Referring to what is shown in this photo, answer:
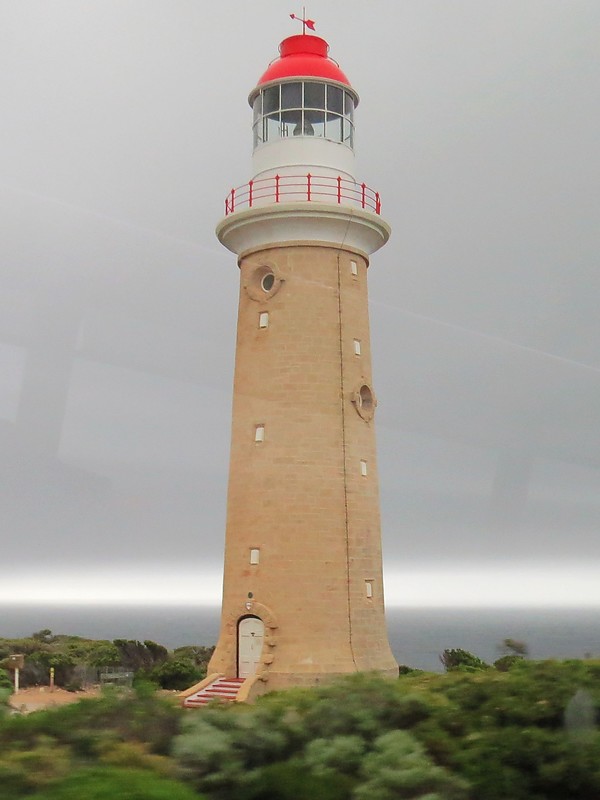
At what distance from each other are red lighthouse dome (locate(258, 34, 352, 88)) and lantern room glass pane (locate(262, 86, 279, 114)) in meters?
0.18

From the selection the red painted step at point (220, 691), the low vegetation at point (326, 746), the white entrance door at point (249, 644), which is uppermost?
the white entrance door at point (249, 644)

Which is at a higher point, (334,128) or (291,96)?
(291,96)

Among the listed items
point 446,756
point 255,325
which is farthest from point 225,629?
point 446,756

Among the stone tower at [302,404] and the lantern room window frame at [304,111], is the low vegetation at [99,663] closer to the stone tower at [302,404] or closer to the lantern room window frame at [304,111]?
the stone tower at [302,404]

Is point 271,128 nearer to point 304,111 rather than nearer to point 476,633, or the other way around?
point 304,111

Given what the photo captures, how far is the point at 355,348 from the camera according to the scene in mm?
17688

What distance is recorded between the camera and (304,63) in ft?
59.5

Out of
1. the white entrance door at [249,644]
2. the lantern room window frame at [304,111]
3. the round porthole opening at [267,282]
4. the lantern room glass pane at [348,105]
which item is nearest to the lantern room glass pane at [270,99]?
the lantern room window frame at [304,111]

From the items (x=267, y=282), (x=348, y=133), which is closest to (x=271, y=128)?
(x=348, y=133)

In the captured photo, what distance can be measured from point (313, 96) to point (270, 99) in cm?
80

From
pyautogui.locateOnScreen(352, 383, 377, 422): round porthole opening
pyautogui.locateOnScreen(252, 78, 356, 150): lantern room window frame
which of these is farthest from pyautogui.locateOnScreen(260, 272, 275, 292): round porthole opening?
pyautogui.locateOnScreen(252, 78, 356, 150): lantern room window frame

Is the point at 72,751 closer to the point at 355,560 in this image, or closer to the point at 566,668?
the point at 566,668

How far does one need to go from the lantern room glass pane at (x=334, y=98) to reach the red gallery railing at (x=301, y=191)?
133 centimetres

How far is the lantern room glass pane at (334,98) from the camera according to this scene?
59.7 feet
